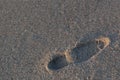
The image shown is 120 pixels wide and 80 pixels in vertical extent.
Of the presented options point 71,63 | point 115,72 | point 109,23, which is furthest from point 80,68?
point 109,23

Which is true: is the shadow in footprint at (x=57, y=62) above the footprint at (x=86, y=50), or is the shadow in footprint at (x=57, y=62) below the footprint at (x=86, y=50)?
below

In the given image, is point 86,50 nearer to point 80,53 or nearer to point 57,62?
point 80,53

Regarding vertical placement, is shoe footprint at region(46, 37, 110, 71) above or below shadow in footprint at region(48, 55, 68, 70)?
above

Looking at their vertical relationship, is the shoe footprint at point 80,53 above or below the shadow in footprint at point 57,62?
above

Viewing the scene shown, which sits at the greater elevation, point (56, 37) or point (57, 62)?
point (56, 37)

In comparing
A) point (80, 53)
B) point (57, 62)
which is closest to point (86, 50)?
point (80, 53)

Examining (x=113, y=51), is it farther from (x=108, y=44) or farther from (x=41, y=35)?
(x=41, y=35)
